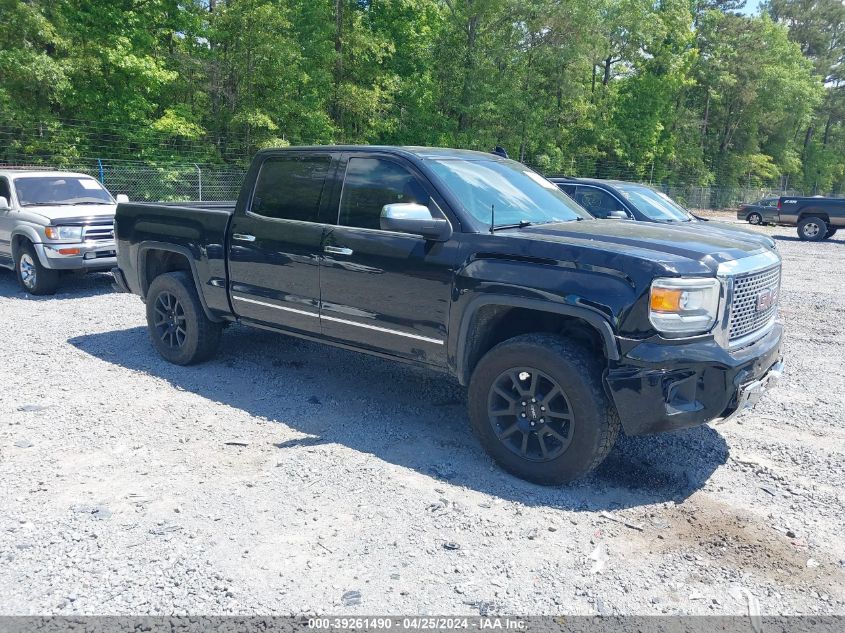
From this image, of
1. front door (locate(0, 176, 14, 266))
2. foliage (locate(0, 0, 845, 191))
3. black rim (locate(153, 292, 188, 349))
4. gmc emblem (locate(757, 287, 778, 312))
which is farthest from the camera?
foliage (locate(0, 0, 845, 191))

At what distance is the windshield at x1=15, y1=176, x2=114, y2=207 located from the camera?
33.3 feet

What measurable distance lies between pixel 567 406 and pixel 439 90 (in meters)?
28.7

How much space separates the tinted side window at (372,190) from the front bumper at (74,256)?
5622 millimetres

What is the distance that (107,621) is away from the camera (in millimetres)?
2740

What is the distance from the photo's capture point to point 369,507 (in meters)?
3.71

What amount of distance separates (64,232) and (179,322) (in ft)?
14.4

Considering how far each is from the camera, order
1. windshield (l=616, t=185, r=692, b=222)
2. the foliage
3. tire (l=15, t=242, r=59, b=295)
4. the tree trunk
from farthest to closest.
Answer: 1. the tree trunk
2. the foliage
3. windshield (l=616, t=185, r=692, b=222)
4. tire (l=15, t=242, r=59, b=295)

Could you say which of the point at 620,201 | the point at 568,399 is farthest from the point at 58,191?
the point at 568,399

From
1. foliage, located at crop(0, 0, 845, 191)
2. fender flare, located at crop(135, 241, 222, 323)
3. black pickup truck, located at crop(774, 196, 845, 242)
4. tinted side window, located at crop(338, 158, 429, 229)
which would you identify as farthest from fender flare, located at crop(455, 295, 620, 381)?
black pickup truck, located at crop(774, 196, 845, 242)

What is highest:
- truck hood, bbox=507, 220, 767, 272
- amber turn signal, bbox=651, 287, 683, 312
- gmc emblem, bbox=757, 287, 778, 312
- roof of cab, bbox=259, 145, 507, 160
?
roof of cab, bbox=259, 145, 507, 160

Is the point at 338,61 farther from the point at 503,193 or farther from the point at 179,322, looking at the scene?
the point at 503,193

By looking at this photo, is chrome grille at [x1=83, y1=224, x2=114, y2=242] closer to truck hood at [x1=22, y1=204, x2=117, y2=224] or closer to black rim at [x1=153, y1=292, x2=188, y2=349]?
truck hood at [x1=22, y1=204, x2=117, y2=224]

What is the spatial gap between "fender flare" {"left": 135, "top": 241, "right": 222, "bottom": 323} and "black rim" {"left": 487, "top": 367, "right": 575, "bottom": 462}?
3069mm

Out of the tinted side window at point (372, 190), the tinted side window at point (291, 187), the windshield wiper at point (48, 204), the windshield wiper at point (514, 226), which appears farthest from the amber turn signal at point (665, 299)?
the windshield wiper at point (48, 204)
